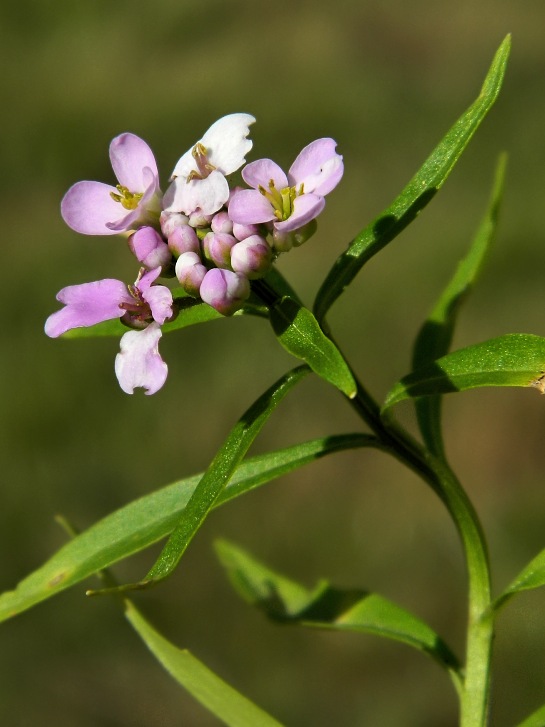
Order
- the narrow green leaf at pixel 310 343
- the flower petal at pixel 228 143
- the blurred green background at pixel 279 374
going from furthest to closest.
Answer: the blurred green background at pixel 279 374
the flower petal at pixel 228 143
the narrow green leaf at pixel 310 343

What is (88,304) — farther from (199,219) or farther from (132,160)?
(132,160)

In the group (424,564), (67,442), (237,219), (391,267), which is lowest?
(424,564)

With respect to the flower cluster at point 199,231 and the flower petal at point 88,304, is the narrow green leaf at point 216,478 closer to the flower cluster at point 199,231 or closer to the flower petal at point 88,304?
the flower cluster at point 199,231

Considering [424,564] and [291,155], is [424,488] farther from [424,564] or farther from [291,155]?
[291,155]

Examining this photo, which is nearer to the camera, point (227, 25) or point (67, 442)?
point (67, 442)

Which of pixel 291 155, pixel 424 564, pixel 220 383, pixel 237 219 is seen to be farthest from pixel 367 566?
pixel 237 219

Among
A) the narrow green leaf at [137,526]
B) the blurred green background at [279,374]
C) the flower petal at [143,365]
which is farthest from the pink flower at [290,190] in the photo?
the blurred green background at [279,374]
